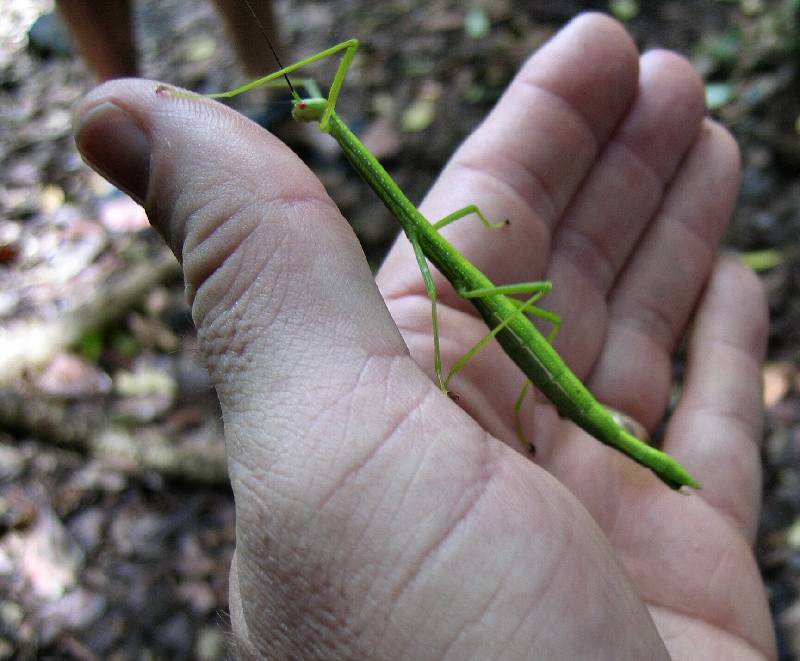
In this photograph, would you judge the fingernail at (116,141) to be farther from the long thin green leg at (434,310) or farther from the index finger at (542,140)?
the index finger at (542,140)

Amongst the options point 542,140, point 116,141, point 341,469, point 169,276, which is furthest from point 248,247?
point 169,276

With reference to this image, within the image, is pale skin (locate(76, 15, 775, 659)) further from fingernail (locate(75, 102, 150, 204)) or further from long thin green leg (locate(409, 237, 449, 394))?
long thin green leg (locate(409, 237, 449, 394))

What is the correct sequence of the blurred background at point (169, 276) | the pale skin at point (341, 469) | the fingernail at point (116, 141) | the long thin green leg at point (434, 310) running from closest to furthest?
the pale skin at point (341, 469) < the fingernail at point (116, 141) < the long thin green leg at point (434, 310) < the blurred background at point (169, 276)

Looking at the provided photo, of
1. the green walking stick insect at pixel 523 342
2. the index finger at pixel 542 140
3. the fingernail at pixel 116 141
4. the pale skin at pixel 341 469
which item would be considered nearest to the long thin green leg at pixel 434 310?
the green walking stick insect at pixel 523 342

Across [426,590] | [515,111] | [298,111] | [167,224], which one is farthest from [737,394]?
[167,224]

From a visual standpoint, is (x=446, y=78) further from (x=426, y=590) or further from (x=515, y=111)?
(x=426, y=590)
